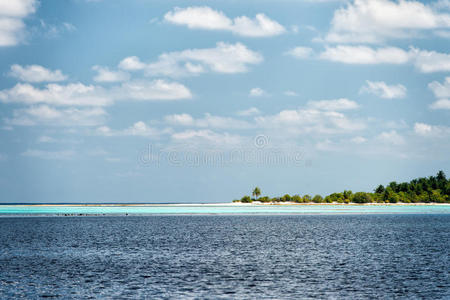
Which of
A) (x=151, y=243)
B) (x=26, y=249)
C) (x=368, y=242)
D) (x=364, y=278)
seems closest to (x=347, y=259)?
(x=364, y=278)

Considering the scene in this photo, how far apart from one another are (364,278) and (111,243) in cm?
4880

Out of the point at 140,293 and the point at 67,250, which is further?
the point at 67,250

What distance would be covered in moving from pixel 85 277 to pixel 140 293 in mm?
10246

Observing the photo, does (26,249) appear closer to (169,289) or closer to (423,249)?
(169,289)

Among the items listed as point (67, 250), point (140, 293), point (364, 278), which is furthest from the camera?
point (67, 250)

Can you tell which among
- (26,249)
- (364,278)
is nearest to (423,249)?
(364,278)

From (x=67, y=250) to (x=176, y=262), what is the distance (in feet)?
74.8

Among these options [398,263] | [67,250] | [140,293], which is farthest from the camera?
[67,250]

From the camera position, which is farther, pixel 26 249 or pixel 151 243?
pixel 151 243

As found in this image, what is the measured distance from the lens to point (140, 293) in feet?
140

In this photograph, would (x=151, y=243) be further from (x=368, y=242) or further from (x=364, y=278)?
(x=364, y=278)

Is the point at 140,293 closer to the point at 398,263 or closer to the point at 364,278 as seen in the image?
the point at 364,278

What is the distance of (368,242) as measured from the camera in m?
89.5

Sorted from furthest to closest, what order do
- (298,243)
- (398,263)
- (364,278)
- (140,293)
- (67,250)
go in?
(298,243) < (67,250) < (398,263) < (364,278) < (140,293)
